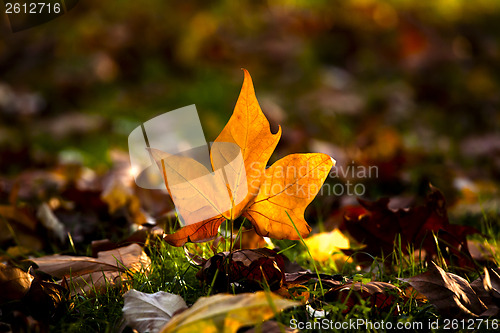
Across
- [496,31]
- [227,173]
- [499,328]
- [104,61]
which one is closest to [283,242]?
[227,173]

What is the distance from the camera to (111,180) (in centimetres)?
208

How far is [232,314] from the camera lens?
2.31ft

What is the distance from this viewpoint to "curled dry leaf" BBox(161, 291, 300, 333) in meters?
0.70

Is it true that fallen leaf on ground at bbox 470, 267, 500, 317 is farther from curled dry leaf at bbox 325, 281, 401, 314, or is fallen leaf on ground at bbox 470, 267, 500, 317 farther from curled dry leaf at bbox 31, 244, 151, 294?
curled dry leaf at bbox 31, 244, 151, 294

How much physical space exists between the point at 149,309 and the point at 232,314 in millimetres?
191

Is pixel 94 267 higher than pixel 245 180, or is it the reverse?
pixel 245 180

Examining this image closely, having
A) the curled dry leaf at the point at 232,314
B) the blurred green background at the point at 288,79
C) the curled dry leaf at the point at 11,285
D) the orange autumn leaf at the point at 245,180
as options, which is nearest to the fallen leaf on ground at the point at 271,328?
the curled dry leaf at the point at 232,314

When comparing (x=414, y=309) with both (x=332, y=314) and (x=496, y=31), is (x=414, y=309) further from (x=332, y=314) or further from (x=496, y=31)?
(x=496, y=31)

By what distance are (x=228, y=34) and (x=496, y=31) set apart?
2.69m

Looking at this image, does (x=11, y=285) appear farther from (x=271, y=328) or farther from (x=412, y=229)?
(x=412, y=229)

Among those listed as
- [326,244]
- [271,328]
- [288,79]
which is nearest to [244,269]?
[271,328]

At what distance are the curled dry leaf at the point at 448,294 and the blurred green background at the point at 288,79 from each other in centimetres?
118

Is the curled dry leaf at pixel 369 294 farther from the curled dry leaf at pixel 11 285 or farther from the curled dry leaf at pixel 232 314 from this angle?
→ the curled dry leaf at pixel 11 285

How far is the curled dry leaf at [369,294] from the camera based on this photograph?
889 mm
